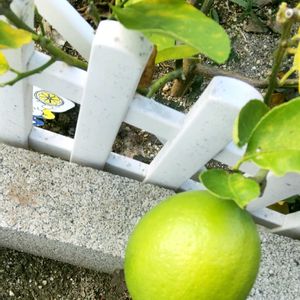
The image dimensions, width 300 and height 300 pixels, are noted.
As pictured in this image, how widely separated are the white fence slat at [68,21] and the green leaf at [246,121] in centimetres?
34

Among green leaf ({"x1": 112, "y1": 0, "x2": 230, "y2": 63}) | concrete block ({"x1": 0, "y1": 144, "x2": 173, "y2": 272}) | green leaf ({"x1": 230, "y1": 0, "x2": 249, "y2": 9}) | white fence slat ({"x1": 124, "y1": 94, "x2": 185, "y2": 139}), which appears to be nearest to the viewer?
green leaf ({"x1": 112, "y1": 0, "x2": 230, "y2": 63})

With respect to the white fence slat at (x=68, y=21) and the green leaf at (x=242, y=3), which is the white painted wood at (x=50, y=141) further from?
the green leaf at (x=242, y=3)

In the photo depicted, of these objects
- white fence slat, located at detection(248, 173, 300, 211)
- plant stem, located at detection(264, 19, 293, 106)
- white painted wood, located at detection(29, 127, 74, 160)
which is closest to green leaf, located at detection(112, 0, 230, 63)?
plant stem, located at detection(264, 19, 293, 106)

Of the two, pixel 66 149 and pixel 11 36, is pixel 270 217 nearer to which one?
pixel 66 149

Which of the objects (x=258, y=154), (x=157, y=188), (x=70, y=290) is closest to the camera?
(x=258, y=154)

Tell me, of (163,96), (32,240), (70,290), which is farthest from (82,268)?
(163,96)

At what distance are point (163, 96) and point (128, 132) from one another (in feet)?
0.40

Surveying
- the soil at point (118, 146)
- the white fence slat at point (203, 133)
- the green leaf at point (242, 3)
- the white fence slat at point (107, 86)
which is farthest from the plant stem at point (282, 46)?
the green leaf at point (242, 3)

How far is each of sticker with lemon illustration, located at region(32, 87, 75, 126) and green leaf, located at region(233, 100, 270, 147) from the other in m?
0.64

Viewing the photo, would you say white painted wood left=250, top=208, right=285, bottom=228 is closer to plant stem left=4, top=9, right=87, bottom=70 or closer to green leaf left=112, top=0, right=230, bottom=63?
plant stem left=4, top=9, right=87, bottom=70

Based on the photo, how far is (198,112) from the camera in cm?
79

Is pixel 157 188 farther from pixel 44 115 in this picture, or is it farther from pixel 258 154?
pixel 258 154

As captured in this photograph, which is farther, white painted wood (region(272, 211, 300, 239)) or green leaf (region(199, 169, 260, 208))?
white painted wood (region(272, 211, 300, 239))

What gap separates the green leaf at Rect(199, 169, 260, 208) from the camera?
1.78 feet
